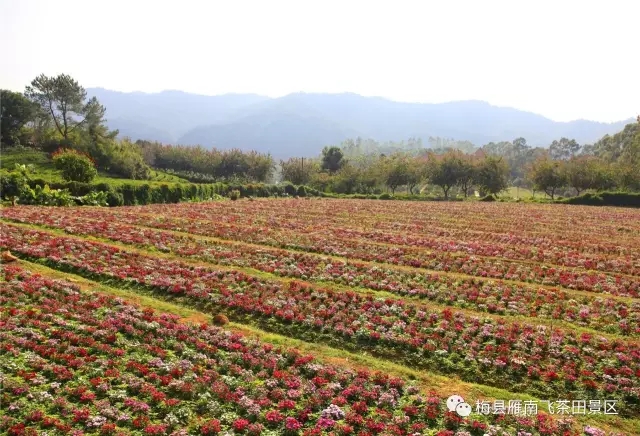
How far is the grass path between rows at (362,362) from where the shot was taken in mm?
11445

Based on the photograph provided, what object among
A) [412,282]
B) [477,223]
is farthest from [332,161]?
[412,282]

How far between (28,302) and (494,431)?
15599 mm

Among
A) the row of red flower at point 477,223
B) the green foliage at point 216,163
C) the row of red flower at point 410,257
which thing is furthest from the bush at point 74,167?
the green foliage at point 216,163

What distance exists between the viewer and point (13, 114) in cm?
8488

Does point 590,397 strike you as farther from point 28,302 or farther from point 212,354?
point 28,302

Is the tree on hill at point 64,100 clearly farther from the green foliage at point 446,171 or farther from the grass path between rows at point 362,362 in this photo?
the grass path between rows at point 362,362

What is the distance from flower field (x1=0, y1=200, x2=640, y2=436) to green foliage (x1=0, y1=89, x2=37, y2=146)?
68612 millimetres

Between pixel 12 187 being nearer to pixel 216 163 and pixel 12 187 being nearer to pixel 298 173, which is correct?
pixel 298 173

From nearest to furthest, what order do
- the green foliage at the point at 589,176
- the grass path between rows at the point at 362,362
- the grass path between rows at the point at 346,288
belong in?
the grass path between rows at the point at 362,362, the grass path between rows at the point at 346,288, the green foliage at the point at 589,176

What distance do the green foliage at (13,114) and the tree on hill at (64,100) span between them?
6.71 ft

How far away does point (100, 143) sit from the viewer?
3403 inches

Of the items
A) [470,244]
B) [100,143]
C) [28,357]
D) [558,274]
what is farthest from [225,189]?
[28,357]

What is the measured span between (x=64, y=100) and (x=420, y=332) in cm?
9304

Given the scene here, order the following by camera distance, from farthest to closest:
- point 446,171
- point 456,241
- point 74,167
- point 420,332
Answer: point 446,171 < point 74,167 < point 456,241 < point 420,332
